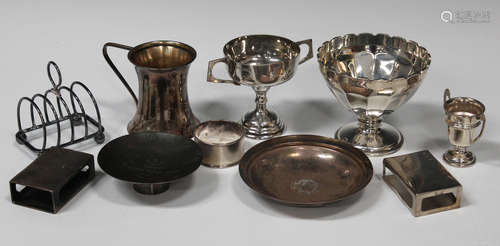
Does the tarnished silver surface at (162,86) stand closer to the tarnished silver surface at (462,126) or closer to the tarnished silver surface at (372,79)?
the tarnished silver surface at (372,79)

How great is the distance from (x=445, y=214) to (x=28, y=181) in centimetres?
211

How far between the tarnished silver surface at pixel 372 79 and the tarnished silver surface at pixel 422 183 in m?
0.32

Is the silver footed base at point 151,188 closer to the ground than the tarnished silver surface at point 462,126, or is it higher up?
closer to the ground

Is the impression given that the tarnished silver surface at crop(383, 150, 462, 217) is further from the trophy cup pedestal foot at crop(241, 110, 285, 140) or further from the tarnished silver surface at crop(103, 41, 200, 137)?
the tarnished silver surface at crop(103, 41, 200, 137)

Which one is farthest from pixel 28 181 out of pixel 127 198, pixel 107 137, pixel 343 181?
pixel 343 181

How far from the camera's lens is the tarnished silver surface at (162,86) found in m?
4.40

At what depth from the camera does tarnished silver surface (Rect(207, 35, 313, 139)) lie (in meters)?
4.43

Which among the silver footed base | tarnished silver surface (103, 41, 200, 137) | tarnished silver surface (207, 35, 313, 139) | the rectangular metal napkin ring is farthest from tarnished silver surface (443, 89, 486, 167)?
the rectangular metal napkin ring

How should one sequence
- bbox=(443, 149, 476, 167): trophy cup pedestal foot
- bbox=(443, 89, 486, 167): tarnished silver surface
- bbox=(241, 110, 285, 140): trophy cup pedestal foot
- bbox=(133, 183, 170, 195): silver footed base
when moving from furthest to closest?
bbox=(241, 110, 285, 140): trophy cup pedestal foot → bbox=(443, 149, 476, 167): trophy cup pedestal foot → bbox=(443, 89, 486, 167): tarnished silver surface → bbox=(133, 183, 170, 195): silver footed base

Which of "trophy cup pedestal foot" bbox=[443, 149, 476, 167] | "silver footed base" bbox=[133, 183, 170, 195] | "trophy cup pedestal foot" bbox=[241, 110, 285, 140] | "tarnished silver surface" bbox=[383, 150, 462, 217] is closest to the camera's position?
"tarnished silver surface" bbox=[383, 150, 462, 217]

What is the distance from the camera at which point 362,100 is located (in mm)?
4250

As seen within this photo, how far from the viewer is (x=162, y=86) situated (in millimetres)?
4422

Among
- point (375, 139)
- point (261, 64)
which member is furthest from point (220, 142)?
point (375, 139)

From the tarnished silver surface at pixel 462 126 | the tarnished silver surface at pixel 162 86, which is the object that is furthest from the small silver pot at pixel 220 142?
the tarnished silver surface at pixel 462 126
